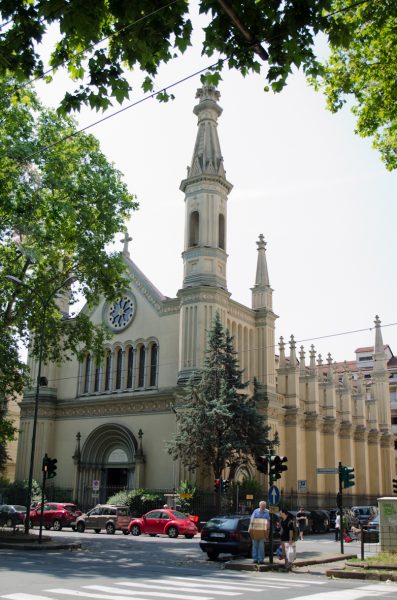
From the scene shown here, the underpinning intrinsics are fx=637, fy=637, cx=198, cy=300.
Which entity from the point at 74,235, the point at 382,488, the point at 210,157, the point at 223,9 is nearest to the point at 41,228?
the point at 74,235

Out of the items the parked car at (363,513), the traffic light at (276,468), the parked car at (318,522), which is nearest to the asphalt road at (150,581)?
the traffic light at (276,468)

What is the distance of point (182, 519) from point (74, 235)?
13.5 m

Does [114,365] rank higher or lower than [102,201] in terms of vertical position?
lower

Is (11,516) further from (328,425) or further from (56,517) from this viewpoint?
(328,425)

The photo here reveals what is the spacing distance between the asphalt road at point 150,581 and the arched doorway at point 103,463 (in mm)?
20310

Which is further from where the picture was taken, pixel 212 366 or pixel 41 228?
pixel 212 366

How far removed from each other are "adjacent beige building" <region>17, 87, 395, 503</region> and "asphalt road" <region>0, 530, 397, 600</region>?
686 inches

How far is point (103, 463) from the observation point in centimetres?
4094

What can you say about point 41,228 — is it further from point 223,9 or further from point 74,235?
point 223,9

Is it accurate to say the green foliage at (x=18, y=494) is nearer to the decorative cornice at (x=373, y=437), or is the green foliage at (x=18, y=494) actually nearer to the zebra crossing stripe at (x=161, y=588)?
the zebra crossing stripe at (x=161, y=588)

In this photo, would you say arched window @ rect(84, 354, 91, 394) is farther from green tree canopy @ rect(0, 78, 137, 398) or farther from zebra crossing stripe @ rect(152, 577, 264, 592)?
zebra crossing stripe @ rect(152, 577, 264, 592)

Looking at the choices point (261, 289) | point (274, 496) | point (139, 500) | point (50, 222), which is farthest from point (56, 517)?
point (261, 289)

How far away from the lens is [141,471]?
124ft

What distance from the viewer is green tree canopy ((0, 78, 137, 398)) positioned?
987 inches
